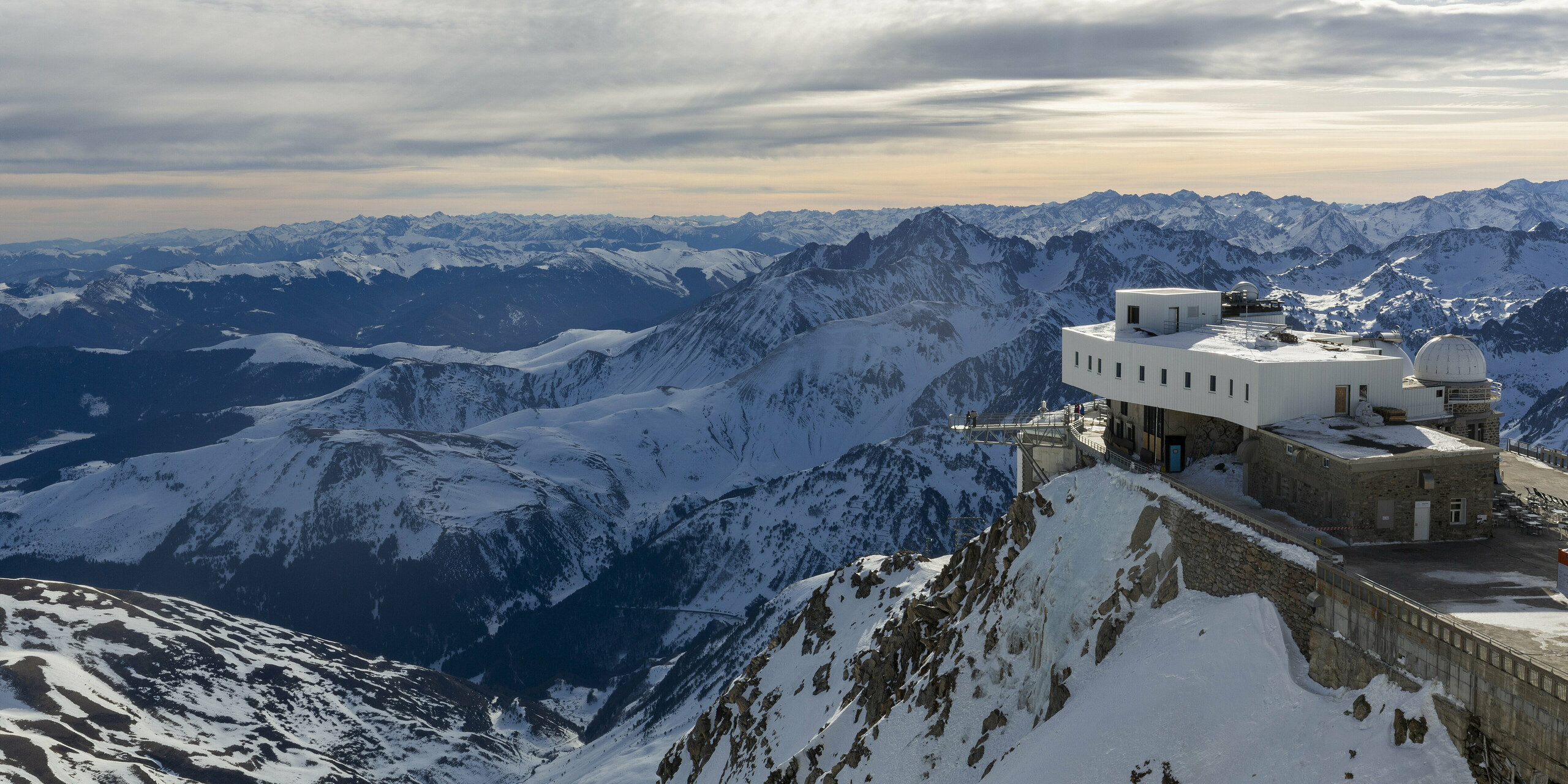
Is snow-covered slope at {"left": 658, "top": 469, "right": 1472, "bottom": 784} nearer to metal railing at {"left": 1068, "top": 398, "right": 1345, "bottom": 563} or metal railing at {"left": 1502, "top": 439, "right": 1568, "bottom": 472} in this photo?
metal railing at {"left": 1068, "top": 398, "right": 1345, "bottom": 563}

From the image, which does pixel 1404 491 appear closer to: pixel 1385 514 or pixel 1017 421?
pixel 1385 514

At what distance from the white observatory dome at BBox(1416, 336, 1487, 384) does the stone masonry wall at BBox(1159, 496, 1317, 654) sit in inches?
729

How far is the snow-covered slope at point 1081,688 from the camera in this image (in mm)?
27734

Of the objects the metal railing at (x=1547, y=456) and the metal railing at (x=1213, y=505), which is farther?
the metal railing at (x=1547, y=456)

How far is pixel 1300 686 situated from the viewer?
29469 millimetres

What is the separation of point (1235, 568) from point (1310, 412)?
12668 mm

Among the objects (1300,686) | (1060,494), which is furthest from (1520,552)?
(1060,494)

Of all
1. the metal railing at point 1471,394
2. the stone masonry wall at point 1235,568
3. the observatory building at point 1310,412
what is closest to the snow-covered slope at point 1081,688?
the stone masonry wall at point 1235,568

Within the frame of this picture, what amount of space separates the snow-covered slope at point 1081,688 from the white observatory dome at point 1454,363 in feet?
56.1

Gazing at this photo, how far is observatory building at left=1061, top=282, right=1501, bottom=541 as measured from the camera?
36.6m

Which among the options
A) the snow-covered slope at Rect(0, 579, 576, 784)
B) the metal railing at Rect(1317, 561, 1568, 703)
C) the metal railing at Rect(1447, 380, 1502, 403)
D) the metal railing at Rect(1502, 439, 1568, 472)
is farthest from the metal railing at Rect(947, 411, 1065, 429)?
the snow-covered slope at Rect(0, 579, 576, 784)

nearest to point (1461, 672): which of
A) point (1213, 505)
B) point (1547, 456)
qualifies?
point (1213, 505)

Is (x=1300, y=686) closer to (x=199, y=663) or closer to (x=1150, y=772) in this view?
(x=1150, y=772)

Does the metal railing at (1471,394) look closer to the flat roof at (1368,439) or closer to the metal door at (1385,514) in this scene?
the flat roof at (1368,439)
